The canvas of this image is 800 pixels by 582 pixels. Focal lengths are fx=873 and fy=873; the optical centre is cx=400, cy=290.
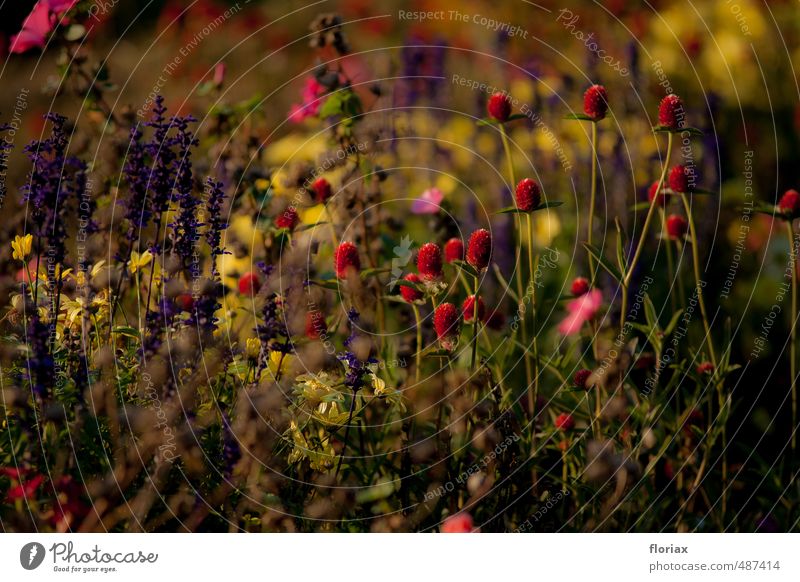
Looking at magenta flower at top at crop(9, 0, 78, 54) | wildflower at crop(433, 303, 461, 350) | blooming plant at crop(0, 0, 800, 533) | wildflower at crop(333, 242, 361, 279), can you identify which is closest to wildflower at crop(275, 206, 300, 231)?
blooming plant at crop(0, 0, 800, 533)

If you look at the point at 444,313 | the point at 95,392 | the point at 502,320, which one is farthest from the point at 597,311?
the point at 95,392

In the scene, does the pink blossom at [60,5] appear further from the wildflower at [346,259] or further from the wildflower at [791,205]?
the wildflower at [791,205]

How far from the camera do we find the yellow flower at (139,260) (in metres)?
2.01

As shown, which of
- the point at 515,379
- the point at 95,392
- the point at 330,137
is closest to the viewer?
the point at 95,392

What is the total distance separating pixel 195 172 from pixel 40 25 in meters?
0.57

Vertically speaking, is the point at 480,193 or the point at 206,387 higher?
the point at 480,193

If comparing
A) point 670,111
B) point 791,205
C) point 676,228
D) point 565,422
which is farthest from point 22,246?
point 791,205

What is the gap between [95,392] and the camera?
1.68m

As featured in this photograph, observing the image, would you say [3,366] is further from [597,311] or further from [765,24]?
[765,24]

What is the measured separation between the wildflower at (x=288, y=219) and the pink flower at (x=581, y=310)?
75 cm

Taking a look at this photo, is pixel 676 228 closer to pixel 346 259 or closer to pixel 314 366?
pixel 346 259

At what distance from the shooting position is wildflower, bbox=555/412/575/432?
206cm

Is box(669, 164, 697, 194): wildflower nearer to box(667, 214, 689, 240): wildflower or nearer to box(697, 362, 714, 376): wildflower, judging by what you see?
box(667, 214, 689, 240): wildflower

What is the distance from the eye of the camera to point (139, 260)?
2.01m
